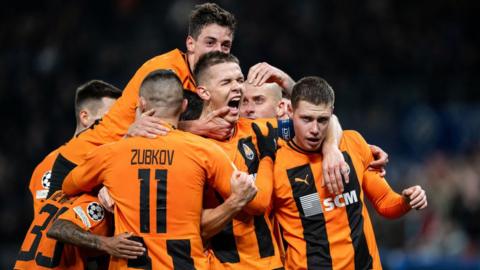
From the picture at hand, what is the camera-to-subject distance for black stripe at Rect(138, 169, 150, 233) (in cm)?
519

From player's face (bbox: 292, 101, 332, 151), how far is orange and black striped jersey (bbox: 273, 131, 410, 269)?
180 millimetres

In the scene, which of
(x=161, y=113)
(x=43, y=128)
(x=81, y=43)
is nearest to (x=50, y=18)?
(x=81, y=43)

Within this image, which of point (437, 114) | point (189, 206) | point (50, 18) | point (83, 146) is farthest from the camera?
point (50, 18)

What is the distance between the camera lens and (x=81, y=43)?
15359 mm

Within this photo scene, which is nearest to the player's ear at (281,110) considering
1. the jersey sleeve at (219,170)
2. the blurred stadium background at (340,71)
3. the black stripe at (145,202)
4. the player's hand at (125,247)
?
the jersey sleeve at (219,170)

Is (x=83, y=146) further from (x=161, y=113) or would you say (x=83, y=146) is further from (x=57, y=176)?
(x=161, y=113)

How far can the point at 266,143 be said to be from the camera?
19.1 feet

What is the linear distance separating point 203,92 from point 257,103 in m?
0.77

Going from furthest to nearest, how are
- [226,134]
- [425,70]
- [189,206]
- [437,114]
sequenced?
[425,70] < [437,114] < [226,134] < [189,206]

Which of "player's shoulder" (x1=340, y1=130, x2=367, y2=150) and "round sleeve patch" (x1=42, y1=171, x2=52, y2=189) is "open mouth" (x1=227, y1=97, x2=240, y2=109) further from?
"round sleeve patch" (x1=42, y1=171, x2=52, y2=189)

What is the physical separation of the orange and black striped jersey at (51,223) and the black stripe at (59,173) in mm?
112

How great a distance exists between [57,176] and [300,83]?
6.41ft

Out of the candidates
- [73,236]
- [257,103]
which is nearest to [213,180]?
Answer: [73,236]

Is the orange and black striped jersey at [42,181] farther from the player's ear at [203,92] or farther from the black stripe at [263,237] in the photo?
the black stripe at [263,237]
